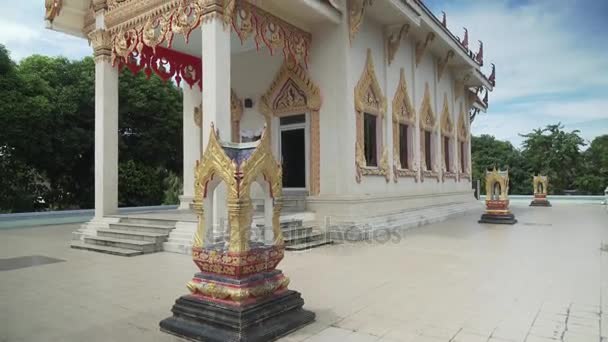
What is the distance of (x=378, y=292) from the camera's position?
13.4 feet

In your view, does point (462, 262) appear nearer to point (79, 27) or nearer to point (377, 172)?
point (377, 172)

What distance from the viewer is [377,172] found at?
30.1 ft

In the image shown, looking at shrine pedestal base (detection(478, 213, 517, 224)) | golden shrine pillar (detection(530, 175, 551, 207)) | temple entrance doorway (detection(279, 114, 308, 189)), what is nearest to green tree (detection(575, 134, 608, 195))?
golden shrine pillar (detection(530, 175, 551, 207))

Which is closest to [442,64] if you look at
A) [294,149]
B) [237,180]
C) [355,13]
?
[355,13]

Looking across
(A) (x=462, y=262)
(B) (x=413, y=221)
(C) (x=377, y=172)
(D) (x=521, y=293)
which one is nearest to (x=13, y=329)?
(D) (x=521, y=293)

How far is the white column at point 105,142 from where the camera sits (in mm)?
8047

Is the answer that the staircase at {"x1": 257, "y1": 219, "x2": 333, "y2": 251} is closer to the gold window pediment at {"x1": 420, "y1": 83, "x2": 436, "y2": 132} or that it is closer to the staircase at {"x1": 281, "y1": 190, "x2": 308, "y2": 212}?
the staircase at {"x1": 281, "y1": 190, "x2": 308, "y2": 212}

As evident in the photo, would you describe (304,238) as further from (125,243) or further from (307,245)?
(125,243)

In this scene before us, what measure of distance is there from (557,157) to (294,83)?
74.1 ft

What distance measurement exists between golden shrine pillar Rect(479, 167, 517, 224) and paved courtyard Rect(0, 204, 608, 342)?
11.0 feet

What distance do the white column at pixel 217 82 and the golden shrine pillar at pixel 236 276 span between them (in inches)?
112

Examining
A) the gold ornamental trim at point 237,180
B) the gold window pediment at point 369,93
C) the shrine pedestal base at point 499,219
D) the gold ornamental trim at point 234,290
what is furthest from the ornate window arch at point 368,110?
the gold ornamental trim at point 234,290

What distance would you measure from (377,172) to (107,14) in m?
6.03

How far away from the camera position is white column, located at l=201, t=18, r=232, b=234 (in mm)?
6113
